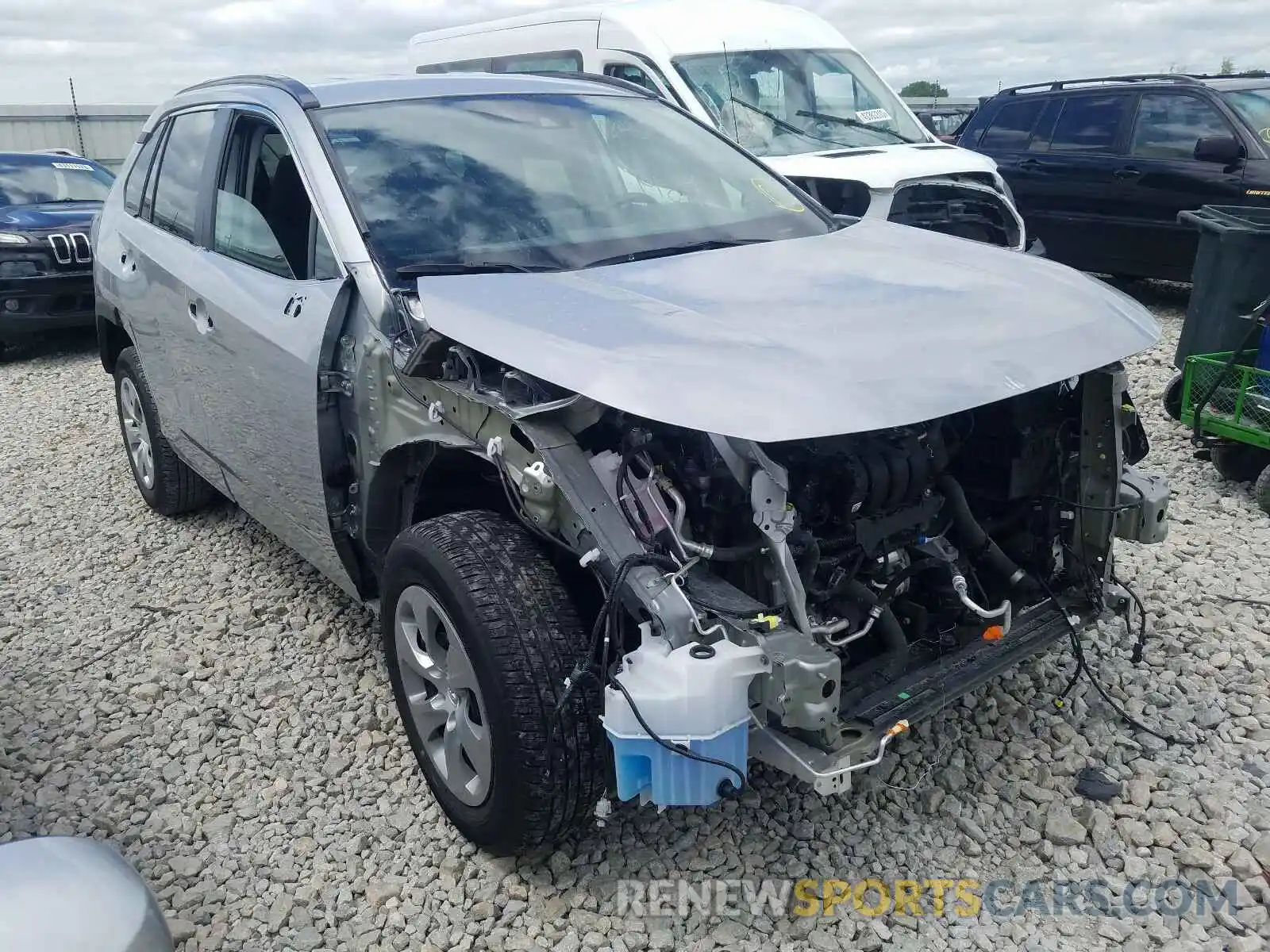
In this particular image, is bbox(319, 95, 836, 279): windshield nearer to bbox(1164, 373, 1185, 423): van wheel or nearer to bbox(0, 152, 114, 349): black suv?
bbox(1164, 373, 1185, 423): van wheel

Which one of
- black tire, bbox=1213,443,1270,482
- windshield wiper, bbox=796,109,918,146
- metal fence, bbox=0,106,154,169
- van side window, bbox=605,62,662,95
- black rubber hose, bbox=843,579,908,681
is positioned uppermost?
van side window, bbox=605,62,662,95

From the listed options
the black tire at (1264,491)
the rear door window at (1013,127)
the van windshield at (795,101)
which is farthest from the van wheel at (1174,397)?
Result: the rear door window at (1013,127)

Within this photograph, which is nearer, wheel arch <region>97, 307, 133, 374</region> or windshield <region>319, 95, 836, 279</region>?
windshield <region>319, 95, 836, 279</region>

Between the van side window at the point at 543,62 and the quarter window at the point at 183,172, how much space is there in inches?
158

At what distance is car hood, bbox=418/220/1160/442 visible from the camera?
2188mm

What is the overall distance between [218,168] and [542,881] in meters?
2.73

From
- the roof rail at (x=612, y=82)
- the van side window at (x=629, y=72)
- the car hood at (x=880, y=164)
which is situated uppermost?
the roof rail at (x=612, y=82)

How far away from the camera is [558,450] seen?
7.86 feet

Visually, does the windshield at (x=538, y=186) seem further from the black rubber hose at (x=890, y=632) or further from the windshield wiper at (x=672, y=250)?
the black rubber hose at (x=890, y=632)

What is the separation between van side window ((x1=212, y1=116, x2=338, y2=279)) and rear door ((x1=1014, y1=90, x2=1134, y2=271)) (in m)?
7.23

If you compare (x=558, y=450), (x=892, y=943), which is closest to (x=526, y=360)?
(x=558, y=450)

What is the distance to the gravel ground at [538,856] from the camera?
8.41 feet

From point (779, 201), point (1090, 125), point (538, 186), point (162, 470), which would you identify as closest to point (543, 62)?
point (1090, 125)

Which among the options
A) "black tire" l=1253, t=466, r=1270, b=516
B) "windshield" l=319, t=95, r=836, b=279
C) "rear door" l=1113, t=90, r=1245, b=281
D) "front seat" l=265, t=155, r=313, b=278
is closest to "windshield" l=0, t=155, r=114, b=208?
"front seat" l=265, t=155, r=313, b=278
